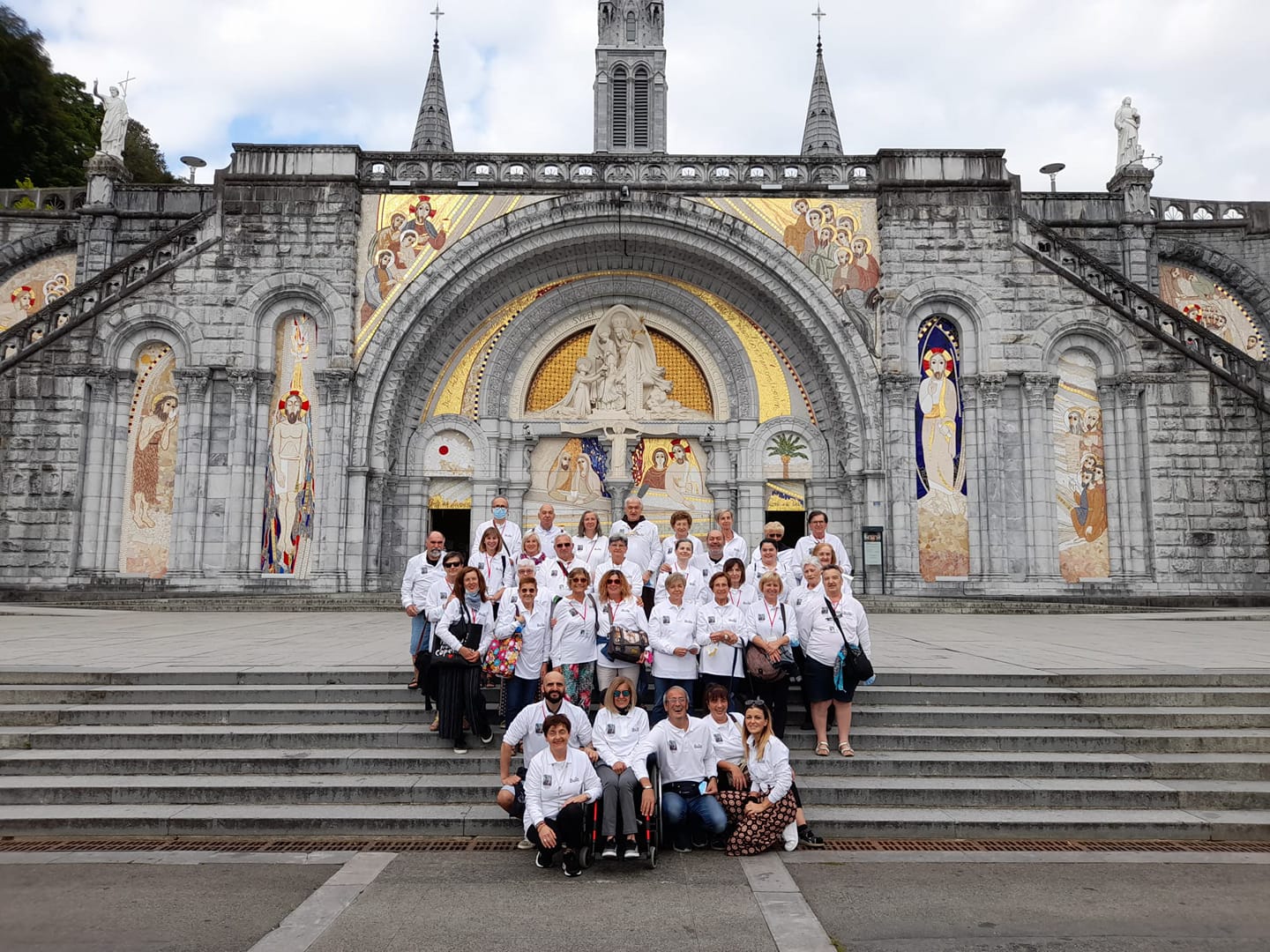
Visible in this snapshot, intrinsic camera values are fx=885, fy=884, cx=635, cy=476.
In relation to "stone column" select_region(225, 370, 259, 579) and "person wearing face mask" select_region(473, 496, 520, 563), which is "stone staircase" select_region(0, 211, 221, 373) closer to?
"stone column" select_region(225, 370, 259, 579)

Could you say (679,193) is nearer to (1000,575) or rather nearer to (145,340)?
(1000,575)

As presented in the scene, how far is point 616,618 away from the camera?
A: 793 centimetres

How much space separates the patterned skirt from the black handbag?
1.58 m

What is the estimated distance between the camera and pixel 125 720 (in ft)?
28.8

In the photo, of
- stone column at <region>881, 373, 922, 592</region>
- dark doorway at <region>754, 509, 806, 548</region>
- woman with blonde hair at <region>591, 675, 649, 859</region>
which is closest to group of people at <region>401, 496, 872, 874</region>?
woman with blonde hair at <region>591, 675, 649, 859</region>

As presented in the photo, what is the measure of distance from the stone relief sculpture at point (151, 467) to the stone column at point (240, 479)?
1.49 meters

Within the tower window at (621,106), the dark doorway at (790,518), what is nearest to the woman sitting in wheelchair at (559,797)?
the dark doorway at (790,518)

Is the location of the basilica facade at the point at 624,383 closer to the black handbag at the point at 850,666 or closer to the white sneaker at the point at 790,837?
the black handbag at the point at 850,666

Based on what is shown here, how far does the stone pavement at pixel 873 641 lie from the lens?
10250mm

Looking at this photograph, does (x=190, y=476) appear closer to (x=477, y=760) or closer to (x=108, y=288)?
(x=108, y=288)

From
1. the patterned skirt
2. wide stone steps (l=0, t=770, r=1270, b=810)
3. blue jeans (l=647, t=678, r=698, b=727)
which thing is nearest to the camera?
the patterned skirt

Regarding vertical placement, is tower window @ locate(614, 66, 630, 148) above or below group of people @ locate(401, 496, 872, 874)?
above

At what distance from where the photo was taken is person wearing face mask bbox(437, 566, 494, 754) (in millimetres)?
8125

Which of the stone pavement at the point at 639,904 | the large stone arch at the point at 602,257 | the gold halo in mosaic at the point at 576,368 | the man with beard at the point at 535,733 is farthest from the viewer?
the gold halo in mosaic at the point at 576,368
